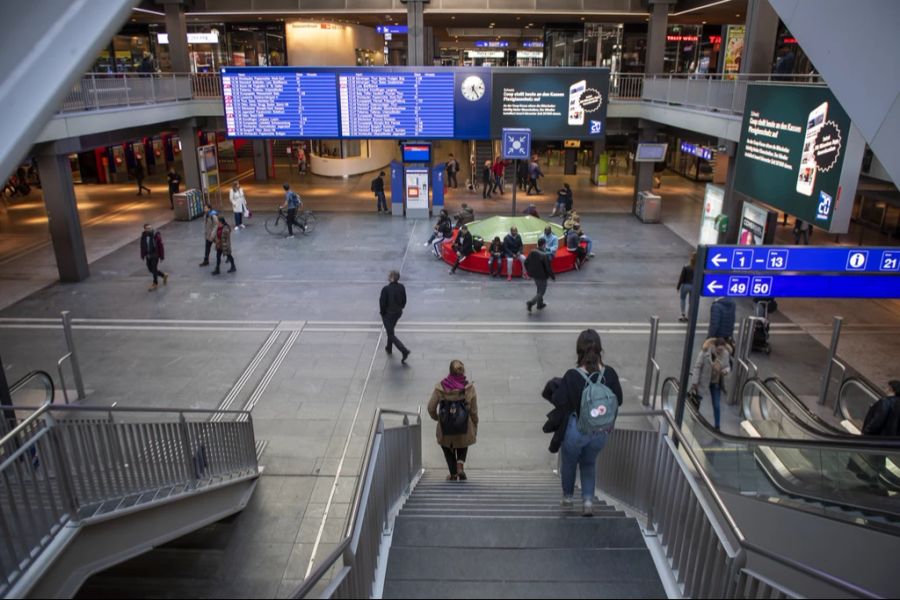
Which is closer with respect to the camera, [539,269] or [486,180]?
[539,269]

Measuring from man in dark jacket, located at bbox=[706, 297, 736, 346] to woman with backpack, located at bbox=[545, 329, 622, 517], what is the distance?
501 centimetres

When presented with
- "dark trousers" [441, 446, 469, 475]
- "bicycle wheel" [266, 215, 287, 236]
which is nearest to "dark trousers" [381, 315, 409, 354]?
"dark trousers" [441, 446, 469, 475]

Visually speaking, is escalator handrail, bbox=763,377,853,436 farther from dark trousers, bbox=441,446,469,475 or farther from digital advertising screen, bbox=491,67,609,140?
digital advertising screen, bbox=491,67,609,140

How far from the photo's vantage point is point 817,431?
6.68 m

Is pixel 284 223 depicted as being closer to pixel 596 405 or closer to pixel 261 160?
pixel 261 160

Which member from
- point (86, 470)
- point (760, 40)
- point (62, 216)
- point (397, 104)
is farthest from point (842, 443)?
point (397, 104)

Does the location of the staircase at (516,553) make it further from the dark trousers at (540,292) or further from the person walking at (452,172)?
the person walking at (452,172)

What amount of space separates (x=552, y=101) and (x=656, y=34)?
555 centimetres

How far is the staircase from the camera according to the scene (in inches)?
157

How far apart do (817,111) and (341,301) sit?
922 centimetres

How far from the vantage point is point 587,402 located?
495 cm

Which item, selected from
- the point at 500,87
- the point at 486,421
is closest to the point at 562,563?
the point at 486,421

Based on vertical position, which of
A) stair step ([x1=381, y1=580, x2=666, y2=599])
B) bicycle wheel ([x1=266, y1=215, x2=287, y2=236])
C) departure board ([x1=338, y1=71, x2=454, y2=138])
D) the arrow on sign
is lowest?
bicycle wheel ([x1=266, y1=215, x2=287, y2=236])

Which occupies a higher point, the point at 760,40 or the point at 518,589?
the point at 760,40
